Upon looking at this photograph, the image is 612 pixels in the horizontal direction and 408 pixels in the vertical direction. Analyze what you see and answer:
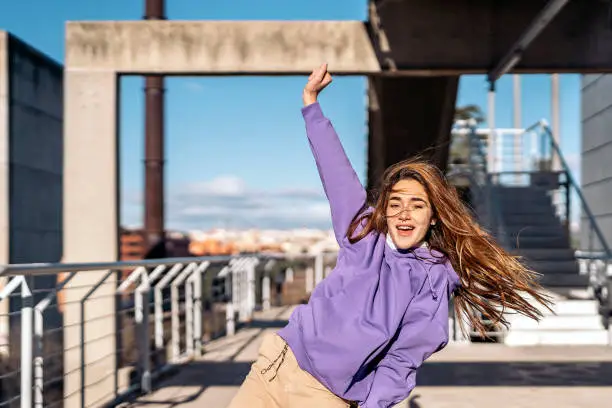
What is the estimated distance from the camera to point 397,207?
2.47m

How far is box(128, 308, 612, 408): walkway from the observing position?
6.14 metres

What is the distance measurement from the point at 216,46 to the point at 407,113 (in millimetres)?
3048

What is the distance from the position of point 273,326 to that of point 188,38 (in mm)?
4696

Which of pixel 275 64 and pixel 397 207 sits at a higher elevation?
pixel 275 64

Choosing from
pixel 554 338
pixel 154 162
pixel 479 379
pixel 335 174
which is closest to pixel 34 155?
pixel 154 162

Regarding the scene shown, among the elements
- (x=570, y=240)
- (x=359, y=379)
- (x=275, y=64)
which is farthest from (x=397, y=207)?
(x=570, y=240)

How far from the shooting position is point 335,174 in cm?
243

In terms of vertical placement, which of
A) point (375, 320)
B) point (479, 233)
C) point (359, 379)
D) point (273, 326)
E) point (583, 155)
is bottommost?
point (273, 326)

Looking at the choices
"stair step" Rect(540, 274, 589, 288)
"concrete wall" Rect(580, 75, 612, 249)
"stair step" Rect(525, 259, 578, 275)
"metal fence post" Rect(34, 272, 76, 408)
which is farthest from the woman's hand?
"concrete wall" Rect(580, 75, 612, 249)

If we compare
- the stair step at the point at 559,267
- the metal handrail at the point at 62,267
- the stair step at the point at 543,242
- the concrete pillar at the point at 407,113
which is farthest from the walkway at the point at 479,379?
the stair step at the point at 543,242

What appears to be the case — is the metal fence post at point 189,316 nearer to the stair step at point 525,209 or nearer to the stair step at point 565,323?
the stair step at point 565,323

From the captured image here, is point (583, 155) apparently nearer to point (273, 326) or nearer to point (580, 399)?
point (273, 326)

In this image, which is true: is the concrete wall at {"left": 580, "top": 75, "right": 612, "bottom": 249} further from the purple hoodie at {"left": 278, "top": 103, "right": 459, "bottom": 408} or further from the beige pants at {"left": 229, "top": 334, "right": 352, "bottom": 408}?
the beige pants at {"left": 229, "top": 334, "right": 352, "bottom": 408}

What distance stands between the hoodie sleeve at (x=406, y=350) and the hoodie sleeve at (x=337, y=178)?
335 millimetres
